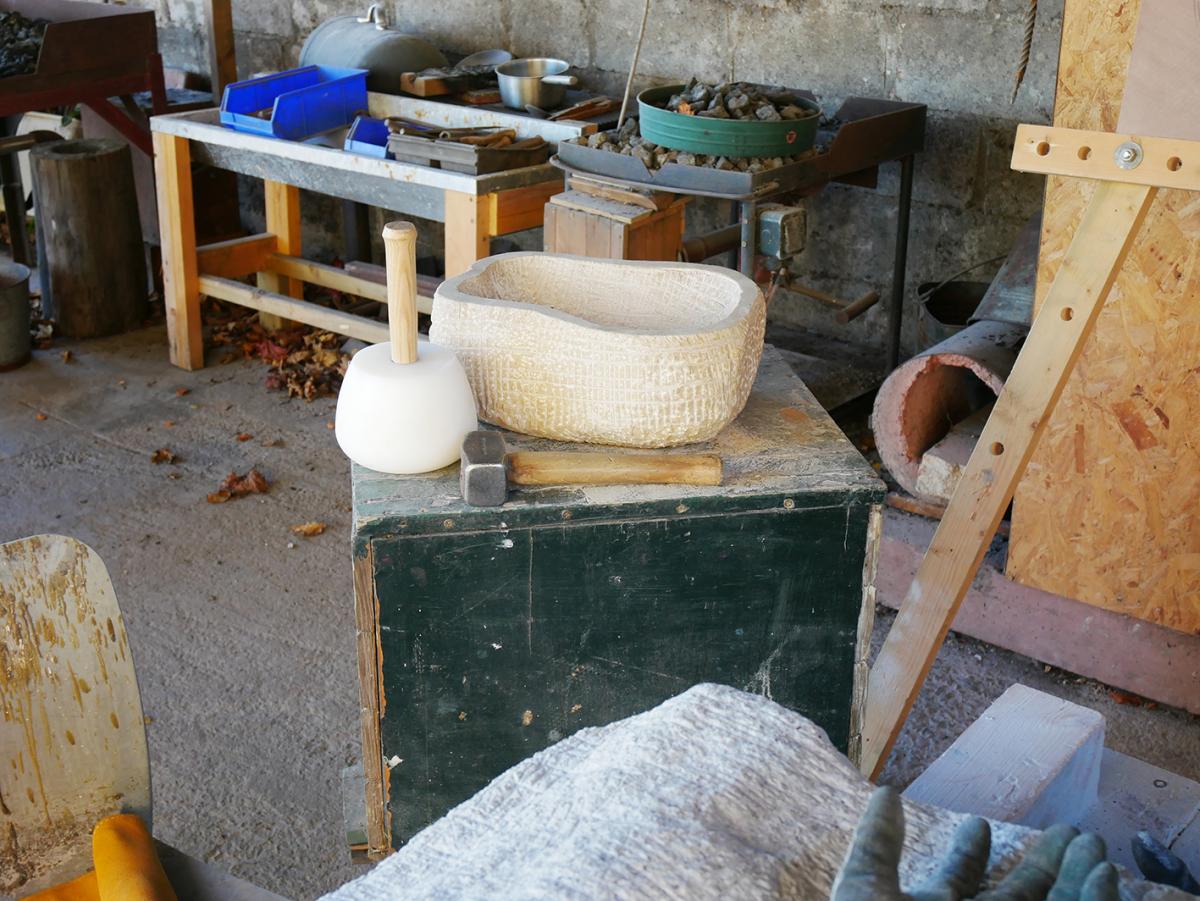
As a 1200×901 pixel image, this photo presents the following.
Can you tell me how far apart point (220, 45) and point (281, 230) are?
125 cm

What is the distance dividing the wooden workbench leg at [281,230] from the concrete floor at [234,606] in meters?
0.45

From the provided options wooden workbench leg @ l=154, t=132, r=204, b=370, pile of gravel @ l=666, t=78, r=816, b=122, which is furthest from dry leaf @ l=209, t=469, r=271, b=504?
pile of gravel @ l=666, t=78, r=816, b=122

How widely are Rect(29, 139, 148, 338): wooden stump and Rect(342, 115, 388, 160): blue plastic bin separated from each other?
138 centimetres

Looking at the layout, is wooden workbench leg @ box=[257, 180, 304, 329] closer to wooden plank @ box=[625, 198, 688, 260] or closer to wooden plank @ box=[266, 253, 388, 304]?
wooden plank @ box=[266, 253, 388, 304]

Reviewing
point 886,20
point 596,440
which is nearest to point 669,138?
point 886,20

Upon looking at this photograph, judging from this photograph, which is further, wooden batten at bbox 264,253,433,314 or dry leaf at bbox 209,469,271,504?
wooden batten at bbox 264,253,433,314

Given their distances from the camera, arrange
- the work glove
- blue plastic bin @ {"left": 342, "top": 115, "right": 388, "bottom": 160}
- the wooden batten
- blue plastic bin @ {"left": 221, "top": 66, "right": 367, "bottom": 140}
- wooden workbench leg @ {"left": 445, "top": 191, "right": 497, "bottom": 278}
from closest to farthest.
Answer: the work glove, wooden workbench leg @ {"left": 445, "top": 191, "right": 497, "bottom": 278}, blue plastic bin @ {"left": 342, "top": 115, "right": 388, "bottom": 160}, blue plastic bin @ {"left": 221, "top": 66, "right": 367, "bottom": 140}, the wooden batten

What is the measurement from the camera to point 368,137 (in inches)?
190

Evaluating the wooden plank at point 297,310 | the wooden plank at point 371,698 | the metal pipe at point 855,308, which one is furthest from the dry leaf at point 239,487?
the wooden plank at point 371,698

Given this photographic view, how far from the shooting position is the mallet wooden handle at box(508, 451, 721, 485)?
2.06m

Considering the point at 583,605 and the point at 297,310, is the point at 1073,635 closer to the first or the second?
the point at 583,605

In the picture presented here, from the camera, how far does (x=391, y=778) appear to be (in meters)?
2.17

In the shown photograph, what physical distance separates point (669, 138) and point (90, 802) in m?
2.79

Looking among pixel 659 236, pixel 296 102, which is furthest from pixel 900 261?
pixel 296 102
